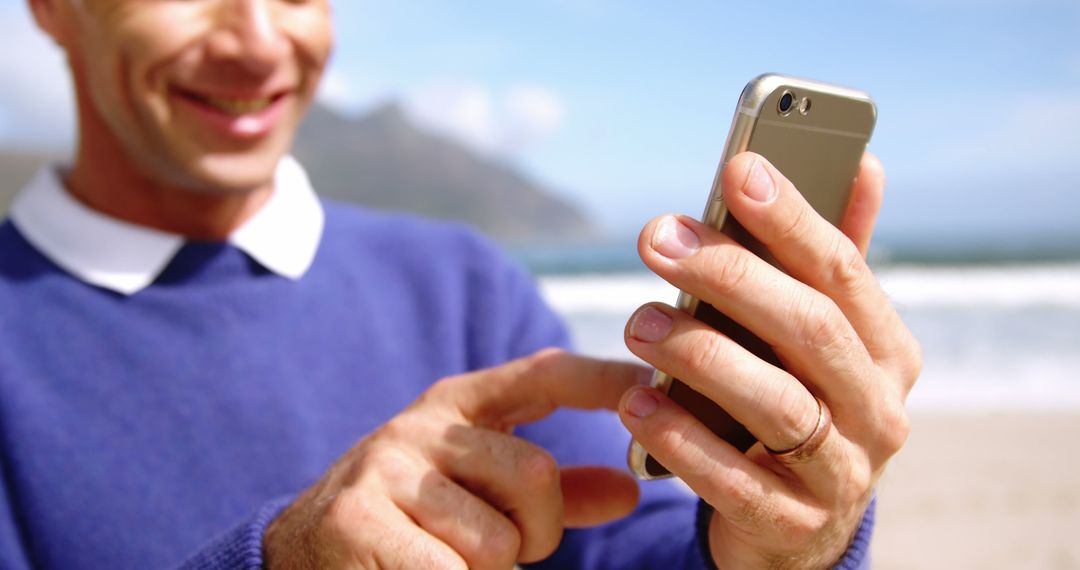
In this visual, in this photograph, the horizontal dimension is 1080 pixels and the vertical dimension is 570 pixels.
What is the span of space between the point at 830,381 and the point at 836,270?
9cm

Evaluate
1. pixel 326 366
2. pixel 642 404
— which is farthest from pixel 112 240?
pixel 642 404

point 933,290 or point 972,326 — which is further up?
point 972,326

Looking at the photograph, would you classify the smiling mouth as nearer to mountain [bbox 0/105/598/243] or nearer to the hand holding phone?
the hand holding phone

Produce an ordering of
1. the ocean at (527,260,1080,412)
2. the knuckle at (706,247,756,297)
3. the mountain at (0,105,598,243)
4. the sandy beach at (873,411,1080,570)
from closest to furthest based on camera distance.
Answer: the knuckle at (706,247,756,297) < the sandy beach at (873,411,1080,570) < the ocean at (527,260,1080,412) < the mountain at (0,105,598,243)

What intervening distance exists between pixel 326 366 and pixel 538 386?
1.68ft

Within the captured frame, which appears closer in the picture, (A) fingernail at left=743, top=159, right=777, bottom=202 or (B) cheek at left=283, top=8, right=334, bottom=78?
(A) fingernail at left=743, top=159, right=777, bottom=202

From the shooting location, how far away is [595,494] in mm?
919

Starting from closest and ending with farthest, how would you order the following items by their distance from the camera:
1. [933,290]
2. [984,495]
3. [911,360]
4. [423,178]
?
[911,360], [984,495], [933,290], [423,178]

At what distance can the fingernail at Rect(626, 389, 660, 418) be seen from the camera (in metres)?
0.71

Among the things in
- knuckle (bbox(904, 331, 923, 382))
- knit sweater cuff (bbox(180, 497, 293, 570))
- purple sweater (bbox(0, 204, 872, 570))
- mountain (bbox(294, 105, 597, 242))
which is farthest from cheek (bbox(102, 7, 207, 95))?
mountain (bbox(294, 105, 597, 242))

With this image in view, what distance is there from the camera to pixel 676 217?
67 centimetres

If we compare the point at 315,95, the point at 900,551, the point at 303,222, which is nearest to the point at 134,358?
the point at 303,222

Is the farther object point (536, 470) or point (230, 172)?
point (230, 172)

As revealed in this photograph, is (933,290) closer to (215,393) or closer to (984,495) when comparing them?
(984,495)
